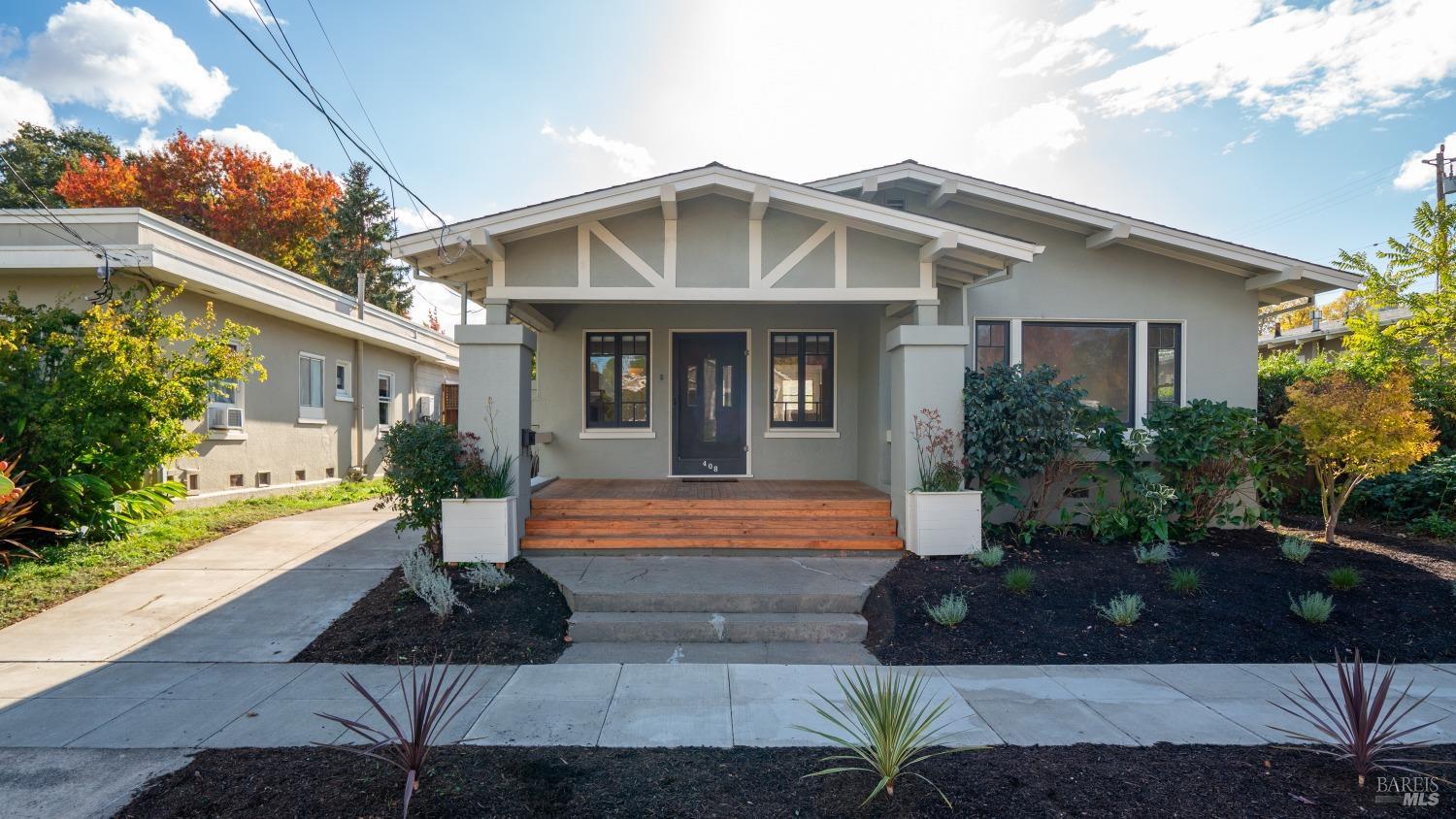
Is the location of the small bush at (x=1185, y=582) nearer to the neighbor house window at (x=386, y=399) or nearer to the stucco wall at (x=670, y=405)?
the stucco wall at (x=670, y=405)

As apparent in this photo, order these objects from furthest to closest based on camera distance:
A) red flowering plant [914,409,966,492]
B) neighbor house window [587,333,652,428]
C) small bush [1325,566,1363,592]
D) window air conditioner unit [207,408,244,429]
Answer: window air conditioner unit [207,408,244,429], neighbor house window [587,333,652,428], red flowering plant [914,409,966,492], small bush [1325,566,1363,592]

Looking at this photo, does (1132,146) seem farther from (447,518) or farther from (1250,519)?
(447,518)

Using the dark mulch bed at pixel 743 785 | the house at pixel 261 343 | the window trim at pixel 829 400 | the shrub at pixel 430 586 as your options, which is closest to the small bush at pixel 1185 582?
the dark mulch bed at pixel 743 785

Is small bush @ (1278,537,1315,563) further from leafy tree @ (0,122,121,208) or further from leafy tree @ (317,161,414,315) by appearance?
leafy tree @ (0,122,121,208)

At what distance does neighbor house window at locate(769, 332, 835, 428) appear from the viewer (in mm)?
8984

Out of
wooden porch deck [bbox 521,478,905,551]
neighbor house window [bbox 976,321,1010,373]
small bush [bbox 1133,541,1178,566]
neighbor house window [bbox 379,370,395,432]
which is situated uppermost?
neighbor house window [bbox 976,321,1010,373]

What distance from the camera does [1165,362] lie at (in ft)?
26.3

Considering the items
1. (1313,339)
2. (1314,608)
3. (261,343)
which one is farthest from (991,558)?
(1313,339)

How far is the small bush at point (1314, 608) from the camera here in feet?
16.4

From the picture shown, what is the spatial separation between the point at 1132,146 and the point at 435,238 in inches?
420

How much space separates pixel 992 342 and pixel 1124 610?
12.3 ft

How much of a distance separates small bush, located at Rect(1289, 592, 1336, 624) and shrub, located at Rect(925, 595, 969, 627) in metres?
2.54

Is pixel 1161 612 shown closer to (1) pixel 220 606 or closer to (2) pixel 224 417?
(1) pixel 220 606

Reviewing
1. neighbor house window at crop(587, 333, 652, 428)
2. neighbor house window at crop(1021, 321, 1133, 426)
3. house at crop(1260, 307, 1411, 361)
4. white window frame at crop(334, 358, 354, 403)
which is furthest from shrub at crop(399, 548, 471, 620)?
house at crop(1260, 307, 1411, 361)
